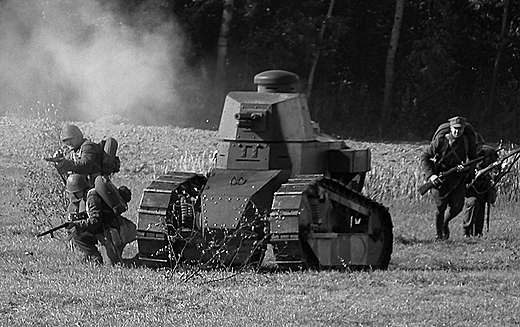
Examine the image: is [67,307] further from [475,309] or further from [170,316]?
[475,309]

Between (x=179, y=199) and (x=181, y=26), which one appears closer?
(x=179, y=199)

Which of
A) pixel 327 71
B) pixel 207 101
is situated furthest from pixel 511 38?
pixel 207 101

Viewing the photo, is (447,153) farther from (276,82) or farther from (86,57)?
(86,57)

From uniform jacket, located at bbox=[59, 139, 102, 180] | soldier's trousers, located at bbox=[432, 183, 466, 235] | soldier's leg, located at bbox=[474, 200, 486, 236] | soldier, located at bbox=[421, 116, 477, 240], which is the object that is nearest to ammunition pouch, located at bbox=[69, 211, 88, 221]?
uniform jacket, located at bbox=[59, 139, 102, 180]

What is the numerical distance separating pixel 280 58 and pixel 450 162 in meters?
21.6

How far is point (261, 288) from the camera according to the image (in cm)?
1223

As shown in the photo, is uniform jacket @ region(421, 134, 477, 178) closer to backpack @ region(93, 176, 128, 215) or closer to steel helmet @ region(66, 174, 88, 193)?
backpack @ region(93, 176, 128, 215)

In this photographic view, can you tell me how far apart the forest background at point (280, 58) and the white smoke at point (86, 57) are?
0.04 m

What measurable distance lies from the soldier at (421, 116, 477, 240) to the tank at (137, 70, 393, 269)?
2278 mm

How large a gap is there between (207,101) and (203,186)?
23.9 meters

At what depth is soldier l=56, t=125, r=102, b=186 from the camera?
46.1 feet

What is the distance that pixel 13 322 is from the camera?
10312 millimetres

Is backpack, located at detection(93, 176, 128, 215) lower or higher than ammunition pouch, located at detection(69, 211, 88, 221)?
higher

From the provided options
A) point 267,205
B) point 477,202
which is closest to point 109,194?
point 267,205
